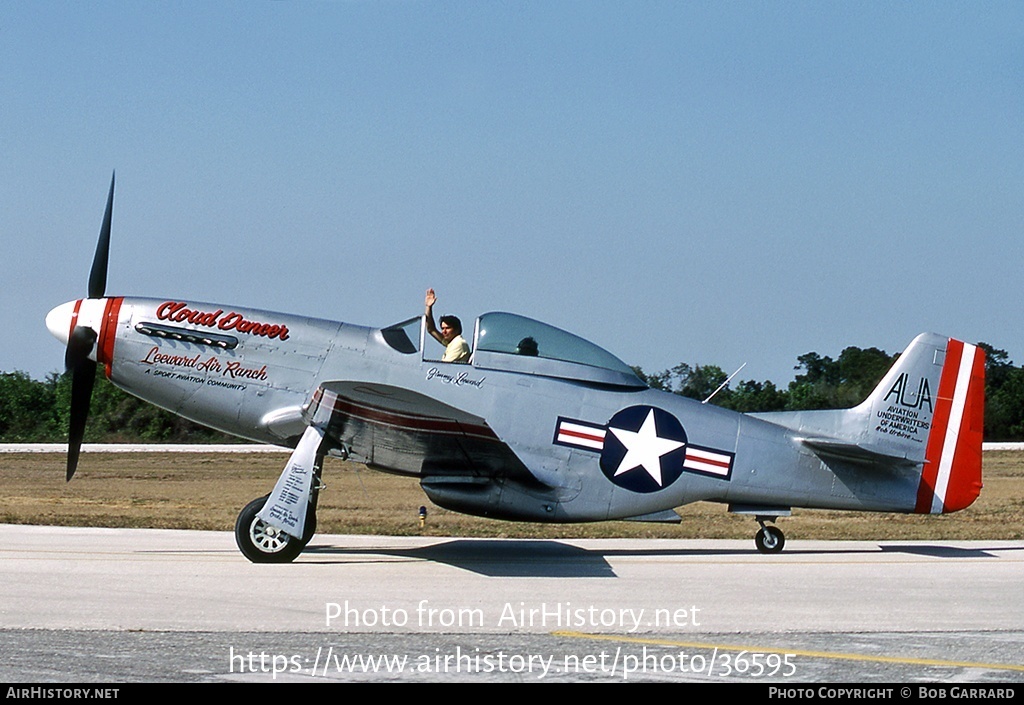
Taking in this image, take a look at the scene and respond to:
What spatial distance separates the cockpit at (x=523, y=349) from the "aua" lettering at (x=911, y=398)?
8.88ft

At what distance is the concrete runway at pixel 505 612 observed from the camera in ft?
19.4

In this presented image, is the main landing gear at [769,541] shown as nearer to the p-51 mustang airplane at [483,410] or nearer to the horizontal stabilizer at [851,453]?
the p-51 mustang airplane at [483,410]

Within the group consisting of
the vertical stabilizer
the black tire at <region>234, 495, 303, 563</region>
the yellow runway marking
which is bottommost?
the black tire at <region>234, 495, 303, 563</region>

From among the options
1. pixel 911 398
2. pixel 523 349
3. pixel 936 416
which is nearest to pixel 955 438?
pixel 936 416

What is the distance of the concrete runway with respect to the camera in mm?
5910

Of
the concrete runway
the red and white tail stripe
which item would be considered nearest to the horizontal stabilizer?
the red and white tail stripe

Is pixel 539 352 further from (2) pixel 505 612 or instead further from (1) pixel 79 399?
(1) pixel 79 399

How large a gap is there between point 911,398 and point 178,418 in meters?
29.6

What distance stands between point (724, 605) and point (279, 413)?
14.9 ft

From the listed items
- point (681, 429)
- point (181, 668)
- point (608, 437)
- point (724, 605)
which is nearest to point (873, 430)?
point (681, 429)

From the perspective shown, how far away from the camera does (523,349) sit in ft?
35.0

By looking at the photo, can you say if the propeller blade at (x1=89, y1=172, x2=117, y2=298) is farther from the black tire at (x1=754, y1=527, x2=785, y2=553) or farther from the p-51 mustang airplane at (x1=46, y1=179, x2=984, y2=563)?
the black tire at (x1=754, y1=527, x2=785, y2=553)

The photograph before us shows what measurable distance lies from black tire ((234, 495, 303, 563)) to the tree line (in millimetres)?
24247

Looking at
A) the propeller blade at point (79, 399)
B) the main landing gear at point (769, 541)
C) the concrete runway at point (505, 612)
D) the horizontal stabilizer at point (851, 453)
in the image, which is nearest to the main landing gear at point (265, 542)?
the concrete runway at point (505, 612)
